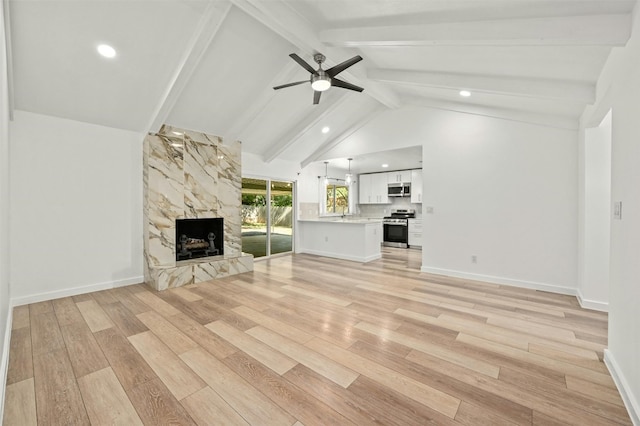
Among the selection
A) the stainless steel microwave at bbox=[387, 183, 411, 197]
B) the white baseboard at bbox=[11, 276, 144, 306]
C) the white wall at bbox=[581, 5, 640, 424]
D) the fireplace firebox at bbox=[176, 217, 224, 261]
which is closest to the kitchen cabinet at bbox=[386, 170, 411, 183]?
the stainless steel microwave at bbox=[387, 183, 411, 197]

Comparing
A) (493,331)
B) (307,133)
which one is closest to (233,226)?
(307,133)

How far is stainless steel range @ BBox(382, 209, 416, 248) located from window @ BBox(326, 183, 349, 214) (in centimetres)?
147

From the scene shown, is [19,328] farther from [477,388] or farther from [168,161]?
[477,388]

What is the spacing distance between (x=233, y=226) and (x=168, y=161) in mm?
1697

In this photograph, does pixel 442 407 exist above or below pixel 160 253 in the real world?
below

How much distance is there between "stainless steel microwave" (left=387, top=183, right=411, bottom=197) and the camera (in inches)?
327

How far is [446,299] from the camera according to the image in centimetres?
358

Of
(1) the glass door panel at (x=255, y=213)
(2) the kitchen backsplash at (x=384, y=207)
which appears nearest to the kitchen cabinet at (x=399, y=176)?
(2) the kitchen backsplash at (x=384, y=207)

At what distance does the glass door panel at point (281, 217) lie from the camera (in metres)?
6.91

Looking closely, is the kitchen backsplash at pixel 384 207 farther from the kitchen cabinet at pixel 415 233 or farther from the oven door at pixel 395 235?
the oven door at pixel 395 235

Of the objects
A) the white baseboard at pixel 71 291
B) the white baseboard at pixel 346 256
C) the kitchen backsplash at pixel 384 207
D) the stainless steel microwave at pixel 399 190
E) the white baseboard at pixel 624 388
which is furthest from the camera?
the kitchen backsplash at pixel 384 207

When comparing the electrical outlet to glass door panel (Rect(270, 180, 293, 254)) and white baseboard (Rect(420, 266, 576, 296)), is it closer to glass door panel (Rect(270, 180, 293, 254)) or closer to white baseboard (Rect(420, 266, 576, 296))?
white baseboard (Rect(420, 266, 576, 296))

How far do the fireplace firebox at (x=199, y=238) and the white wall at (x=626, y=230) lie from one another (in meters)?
5.41

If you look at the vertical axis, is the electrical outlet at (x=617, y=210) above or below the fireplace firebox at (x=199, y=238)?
above
